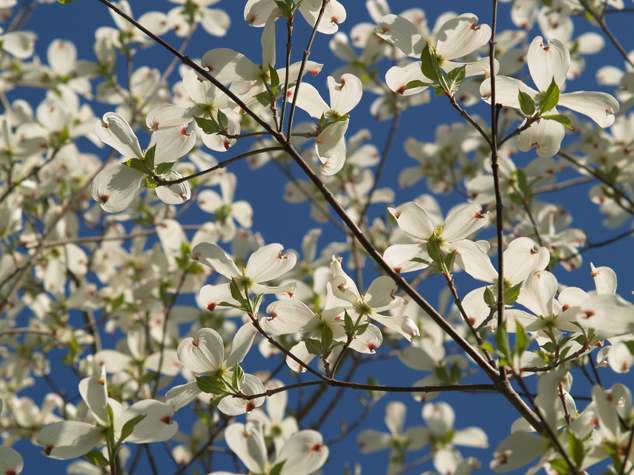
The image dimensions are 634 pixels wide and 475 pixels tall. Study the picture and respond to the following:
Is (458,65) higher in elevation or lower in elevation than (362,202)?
higher

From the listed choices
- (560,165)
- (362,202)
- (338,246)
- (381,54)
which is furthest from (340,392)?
(381,54)

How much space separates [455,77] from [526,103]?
9 cm

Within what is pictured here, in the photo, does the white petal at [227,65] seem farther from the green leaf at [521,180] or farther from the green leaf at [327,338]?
the green leaf at [521,180]

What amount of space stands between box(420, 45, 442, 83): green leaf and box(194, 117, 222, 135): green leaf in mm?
266

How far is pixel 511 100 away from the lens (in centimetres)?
69

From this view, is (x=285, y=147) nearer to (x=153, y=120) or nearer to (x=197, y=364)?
(x=153, y=120)

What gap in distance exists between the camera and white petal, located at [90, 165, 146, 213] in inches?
26.9

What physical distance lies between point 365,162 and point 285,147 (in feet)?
4.28

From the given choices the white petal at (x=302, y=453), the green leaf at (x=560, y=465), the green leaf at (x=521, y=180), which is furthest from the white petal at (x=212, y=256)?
the green leaf at (x=521, y=180)

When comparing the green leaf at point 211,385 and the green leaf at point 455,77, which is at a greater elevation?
the green leaf at point 455,77

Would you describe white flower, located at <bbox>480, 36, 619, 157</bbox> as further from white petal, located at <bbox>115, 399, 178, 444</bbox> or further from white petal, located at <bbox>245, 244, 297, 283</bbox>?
white petal, located at <bbox>115, 399, 178, 444</bbox>

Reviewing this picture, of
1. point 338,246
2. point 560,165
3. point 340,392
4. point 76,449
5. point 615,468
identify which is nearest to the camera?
point 615,468

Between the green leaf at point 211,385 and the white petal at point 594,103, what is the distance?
560mm

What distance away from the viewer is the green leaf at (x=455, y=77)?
0.68 meters
